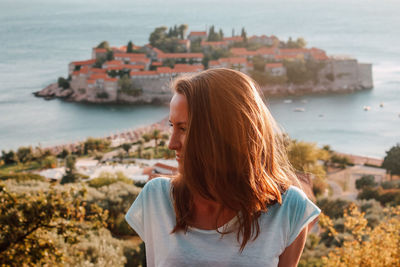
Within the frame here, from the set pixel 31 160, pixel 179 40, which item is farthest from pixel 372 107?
pixel 31 160

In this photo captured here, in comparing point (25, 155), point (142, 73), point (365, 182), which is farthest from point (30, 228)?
point (142, 73)

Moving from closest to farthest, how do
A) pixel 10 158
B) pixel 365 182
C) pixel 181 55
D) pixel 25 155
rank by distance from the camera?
pixel 365 182 < pixel 25 155 < pixel 10 158 < pixel 181 55

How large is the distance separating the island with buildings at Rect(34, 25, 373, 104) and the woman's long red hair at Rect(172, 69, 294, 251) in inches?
903

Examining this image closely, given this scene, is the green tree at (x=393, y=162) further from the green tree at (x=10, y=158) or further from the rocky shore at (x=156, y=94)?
the rocky shore at (x=156, y=94)

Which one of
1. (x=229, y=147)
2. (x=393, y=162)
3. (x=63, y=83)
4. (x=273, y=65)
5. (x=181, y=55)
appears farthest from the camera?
(x=63, y=83)

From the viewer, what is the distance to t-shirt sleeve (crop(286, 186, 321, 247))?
416 millimetres

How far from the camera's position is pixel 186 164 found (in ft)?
1.34

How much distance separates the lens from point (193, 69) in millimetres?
23203

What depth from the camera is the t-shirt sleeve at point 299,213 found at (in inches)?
16.4

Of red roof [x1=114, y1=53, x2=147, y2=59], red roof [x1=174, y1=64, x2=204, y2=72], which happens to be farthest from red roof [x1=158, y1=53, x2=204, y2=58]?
red roof [x1=174, y1=64, x2=204, y2=72]

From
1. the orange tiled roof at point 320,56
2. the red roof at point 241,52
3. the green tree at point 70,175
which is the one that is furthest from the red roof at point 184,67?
the green tree at point 70,175

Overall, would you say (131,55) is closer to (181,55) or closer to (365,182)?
(181,55)

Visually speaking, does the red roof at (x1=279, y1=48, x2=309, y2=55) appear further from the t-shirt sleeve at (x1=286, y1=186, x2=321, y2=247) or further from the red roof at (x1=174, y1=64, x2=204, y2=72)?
the t-shirt sleeve at (x1=286, y1=186, x2=321, y2=247)

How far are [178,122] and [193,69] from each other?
23.0 meters
